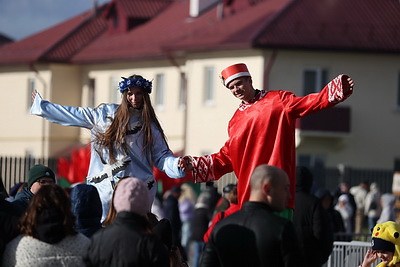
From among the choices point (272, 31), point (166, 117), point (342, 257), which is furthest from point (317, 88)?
point (342, 257)

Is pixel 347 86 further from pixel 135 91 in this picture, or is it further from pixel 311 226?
pixel 311 226

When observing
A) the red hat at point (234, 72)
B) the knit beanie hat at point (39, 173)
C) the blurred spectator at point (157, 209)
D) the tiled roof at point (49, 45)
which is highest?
the tiled roof at point (49, 45)

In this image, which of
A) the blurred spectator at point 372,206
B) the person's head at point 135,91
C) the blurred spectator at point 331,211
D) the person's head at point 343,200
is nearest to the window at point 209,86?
the blurred spectator at point 372,206

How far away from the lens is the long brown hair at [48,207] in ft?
26.5

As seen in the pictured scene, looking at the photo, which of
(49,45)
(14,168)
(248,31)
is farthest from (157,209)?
(49,45)

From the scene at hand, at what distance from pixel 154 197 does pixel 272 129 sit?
143 centimetres

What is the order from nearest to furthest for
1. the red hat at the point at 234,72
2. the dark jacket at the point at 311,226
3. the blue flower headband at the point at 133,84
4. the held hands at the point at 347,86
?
the held hands at the point at 347,86 → the red hat at the point at 234,72 → the blue flower headband at the point at 133,84 → the dark jacket at the point at 311,226

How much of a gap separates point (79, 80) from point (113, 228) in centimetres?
5098

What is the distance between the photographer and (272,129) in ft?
31.9

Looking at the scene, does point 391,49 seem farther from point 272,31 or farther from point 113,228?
point 113,228

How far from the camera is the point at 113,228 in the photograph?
7844 millimetres

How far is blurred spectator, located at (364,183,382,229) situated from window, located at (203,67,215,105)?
1335 centimetres

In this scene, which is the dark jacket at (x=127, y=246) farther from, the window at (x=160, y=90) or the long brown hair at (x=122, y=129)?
the window at (x=160, y=90)

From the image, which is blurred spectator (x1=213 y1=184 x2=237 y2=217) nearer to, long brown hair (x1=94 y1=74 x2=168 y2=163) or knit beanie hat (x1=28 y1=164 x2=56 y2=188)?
knit beanie hat (x1=28 y1=164 x2=56 y2=188)
